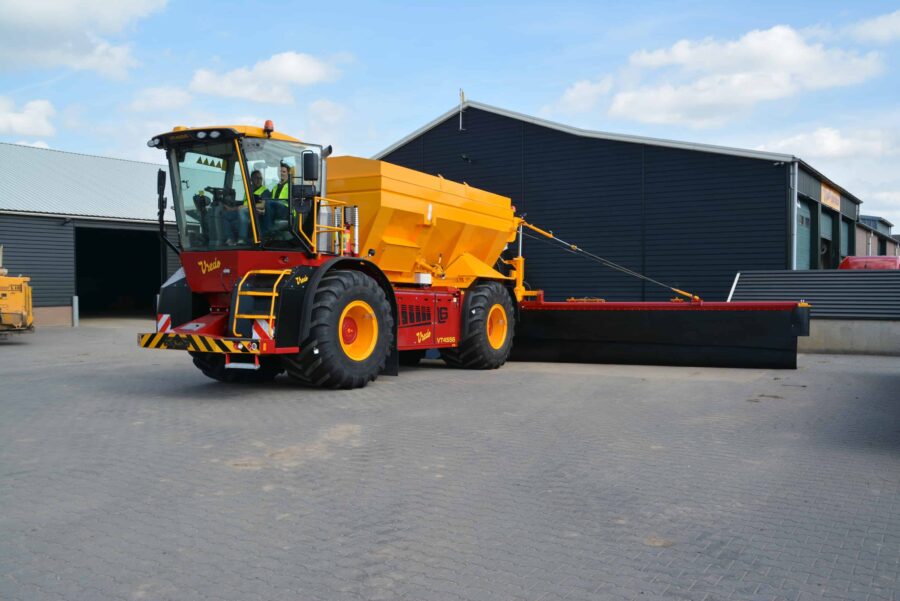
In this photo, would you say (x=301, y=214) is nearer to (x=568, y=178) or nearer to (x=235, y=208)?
(x=235, y=208)

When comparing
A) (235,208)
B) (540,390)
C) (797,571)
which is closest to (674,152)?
(540,390)

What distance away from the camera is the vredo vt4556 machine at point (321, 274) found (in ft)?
31.9

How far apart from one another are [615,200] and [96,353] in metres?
14.9

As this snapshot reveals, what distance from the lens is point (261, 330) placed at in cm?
942

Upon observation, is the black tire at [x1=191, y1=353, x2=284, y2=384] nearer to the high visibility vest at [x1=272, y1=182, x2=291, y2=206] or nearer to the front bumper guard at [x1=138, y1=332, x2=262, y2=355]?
the front bumper guard at [x1=138, y1=332, x2=262, y2=355]

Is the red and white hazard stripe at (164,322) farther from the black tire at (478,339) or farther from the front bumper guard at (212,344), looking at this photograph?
the black tire at (478,339)

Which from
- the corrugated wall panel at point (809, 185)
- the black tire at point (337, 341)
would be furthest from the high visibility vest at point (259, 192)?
the corrugated wall panel at point (809, 185)

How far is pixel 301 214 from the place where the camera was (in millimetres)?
10109

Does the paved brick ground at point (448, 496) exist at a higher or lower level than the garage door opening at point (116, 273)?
lower

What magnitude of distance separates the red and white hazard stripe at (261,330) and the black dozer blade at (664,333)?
681 cm

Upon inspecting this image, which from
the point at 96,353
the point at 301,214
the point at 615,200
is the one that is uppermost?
the point at 615,200

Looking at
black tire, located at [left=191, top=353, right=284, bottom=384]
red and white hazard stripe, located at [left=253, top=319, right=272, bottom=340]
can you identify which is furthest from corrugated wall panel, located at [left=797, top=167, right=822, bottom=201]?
red and white hazard stripe, located at [left=253, top=319, right=272, bottom=340]

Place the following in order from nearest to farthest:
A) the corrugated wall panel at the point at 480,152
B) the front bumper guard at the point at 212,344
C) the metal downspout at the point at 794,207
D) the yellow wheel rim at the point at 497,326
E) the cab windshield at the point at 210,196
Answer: the front bumper guard at the point at 212,344, the cab windshield at the point at 210,196, the yellow wheel rim at the point at 497,326, the metal downspout at the point at 794,207, the corrugated wall panel at the point at 480,152

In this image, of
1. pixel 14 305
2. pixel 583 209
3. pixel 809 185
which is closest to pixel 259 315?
pixel 14 305
